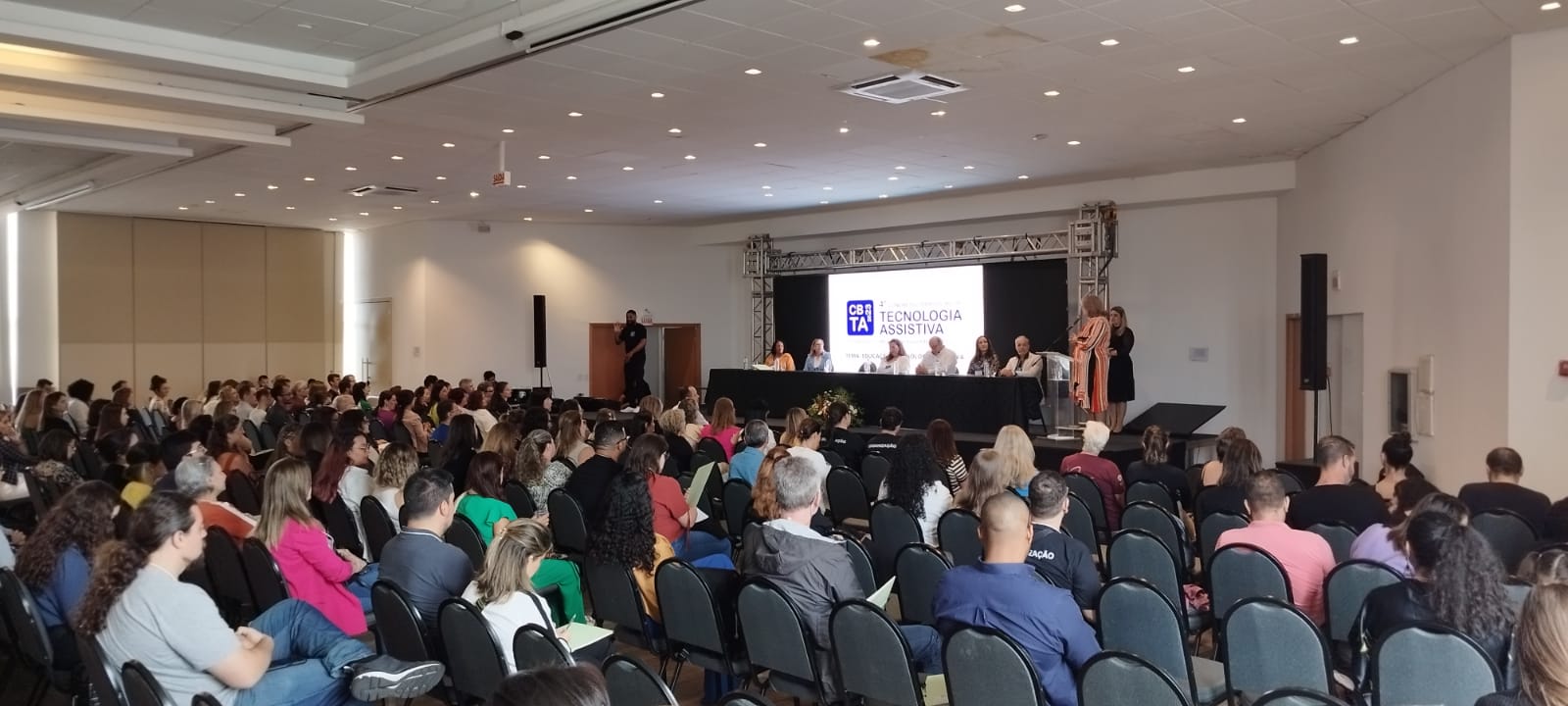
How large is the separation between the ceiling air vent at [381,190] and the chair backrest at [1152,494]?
11127 millimetres

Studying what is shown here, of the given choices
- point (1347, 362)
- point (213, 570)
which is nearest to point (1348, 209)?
point (1347, 362)

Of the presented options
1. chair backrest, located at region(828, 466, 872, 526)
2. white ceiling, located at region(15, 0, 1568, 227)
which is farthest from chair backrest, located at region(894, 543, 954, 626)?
white ceiling, located at region(15, 0, 1568, 227)

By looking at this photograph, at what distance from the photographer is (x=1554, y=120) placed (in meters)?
7.05

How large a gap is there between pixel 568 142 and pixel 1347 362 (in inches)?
334

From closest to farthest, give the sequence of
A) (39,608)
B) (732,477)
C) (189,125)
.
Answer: (39,608) < (732,477) < (189,125)

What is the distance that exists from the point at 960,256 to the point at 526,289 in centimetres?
782

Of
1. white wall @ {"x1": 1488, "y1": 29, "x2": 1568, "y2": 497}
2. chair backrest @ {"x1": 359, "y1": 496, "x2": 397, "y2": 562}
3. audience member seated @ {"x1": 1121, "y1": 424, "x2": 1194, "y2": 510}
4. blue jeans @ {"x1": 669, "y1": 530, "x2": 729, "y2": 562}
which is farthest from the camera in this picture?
white wall @ {"x1": 1488, "y1": 29, "x2": 1568, "y2": 497}

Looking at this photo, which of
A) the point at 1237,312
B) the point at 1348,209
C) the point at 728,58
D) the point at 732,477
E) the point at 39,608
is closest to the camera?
the point at 39,608

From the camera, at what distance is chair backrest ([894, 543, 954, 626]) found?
434cm

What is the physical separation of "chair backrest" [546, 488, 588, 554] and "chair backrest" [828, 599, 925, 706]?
2.42 m

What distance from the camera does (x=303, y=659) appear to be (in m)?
3.40

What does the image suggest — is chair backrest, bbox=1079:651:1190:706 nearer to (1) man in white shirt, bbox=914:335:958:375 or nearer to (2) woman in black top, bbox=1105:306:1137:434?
(2) woman in black top, bbox=1105:306:1137:434

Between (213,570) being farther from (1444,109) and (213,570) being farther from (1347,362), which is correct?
(1347,362)

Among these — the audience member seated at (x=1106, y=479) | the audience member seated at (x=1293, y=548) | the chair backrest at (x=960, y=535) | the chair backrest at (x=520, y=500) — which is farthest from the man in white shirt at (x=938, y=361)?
the audience member seated at (x=1293, y=548)
